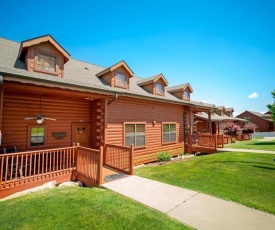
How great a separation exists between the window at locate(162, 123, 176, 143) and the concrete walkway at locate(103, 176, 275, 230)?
739 cm

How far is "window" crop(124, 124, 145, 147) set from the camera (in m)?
10.5

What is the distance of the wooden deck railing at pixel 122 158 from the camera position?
280 inches

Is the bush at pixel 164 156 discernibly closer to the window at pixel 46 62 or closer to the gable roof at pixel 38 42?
the window at pixel 46 62

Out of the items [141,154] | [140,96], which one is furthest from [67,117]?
[141,154]

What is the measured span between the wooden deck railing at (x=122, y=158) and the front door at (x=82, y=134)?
195cm

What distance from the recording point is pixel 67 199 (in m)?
4.84

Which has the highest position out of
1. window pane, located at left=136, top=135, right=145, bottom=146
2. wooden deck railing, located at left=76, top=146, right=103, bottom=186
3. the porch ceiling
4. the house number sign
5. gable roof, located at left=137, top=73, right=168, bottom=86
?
gable roof, located at left=137, top=73, right=168, bottom=86

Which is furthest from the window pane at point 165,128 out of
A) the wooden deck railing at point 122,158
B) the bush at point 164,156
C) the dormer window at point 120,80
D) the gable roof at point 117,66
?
the wooden deck railing at point 122,158

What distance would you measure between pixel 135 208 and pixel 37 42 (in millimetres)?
8528

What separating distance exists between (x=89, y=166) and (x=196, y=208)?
4251 millimetres

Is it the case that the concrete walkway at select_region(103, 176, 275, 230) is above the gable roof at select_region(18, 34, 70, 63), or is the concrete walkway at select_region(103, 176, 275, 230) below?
below

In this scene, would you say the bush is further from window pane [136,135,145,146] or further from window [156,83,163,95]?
window [156,83,163,95]

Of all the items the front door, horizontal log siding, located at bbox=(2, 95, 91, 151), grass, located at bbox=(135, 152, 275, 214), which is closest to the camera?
grass, located at bbox=(135, 152, 275, 214)

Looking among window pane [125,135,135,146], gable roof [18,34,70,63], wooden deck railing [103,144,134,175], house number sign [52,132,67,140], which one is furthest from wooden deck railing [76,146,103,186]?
gable roof [18,34,70,63]
